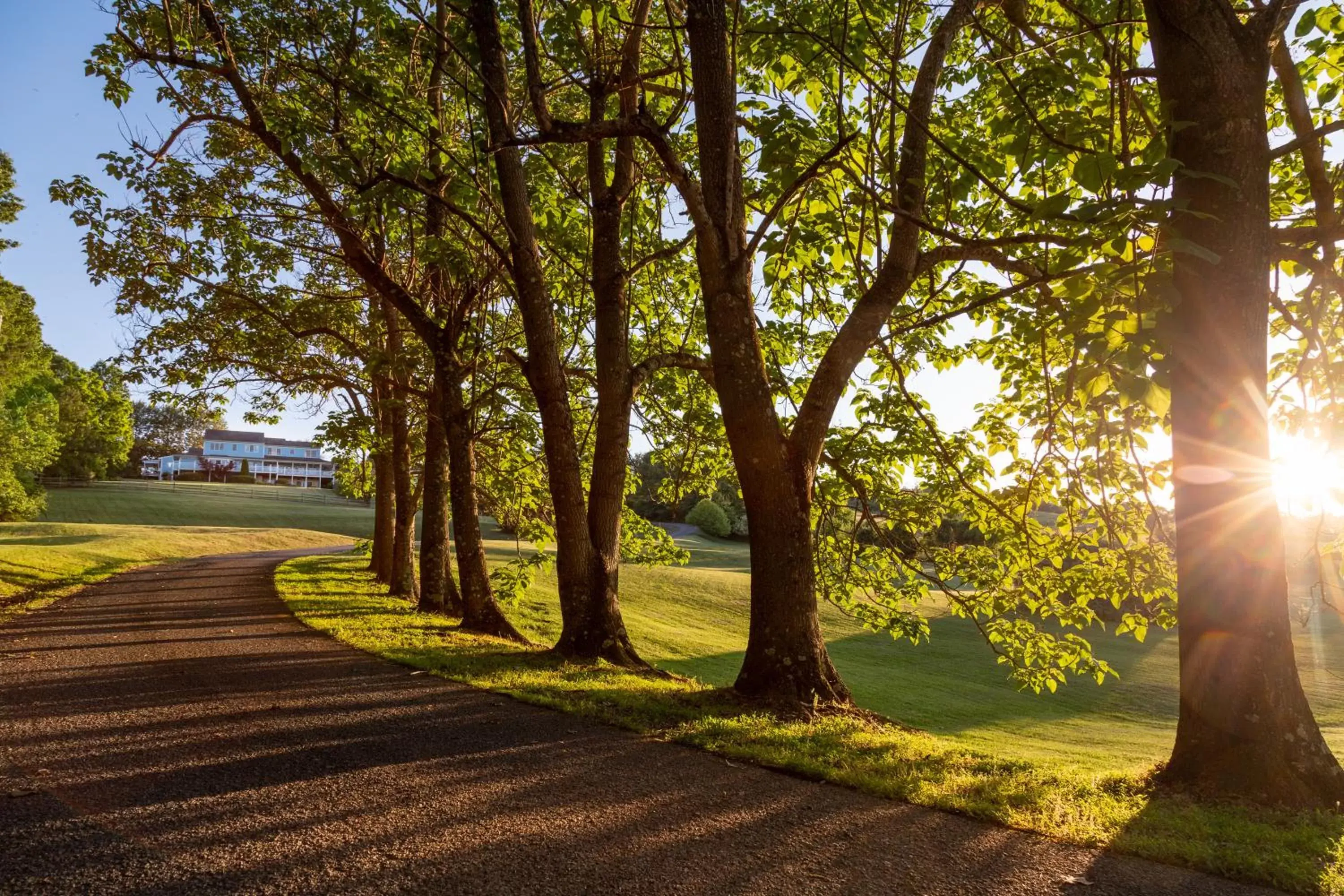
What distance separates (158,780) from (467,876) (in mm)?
2193

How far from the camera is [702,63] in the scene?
708 centimetres

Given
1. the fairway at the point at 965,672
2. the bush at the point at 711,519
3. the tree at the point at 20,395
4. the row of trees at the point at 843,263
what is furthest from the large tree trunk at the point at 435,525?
the bush at the point at 711,519

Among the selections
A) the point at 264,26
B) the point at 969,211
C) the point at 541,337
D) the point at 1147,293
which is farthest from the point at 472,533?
the point at 1147,293

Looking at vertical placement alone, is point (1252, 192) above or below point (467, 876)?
above

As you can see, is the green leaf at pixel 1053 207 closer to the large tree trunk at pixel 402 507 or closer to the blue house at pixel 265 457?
the large tree trunk at pixel 402 507

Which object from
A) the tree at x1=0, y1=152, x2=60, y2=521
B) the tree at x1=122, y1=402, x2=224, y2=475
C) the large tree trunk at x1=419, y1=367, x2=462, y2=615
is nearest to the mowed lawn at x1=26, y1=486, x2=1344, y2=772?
the large tree trunk at x1=419, y1=367, x2=462, y2=615

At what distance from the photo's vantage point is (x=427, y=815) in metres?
3.72

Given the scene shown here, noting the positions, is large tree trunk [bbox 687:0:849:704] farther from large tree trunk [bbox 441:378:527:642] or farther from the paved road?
large tree trunk [bbox 441:378:527:642]

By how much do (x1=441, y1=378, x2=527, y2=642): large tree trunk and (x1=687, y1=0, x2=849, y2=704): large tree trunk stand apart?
5978mm

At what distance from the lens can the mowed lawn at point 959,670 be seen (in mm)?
16578

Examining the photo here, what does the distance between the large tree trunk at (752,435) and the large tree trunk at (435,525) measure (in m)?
8.17

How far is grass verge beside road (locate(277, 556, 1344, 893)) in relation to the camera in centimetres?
379

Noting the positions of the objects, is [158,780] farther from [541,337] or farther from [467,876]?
[541,337]

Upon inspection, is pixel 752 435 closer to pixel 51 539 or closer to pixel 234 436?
pixel 51 539
